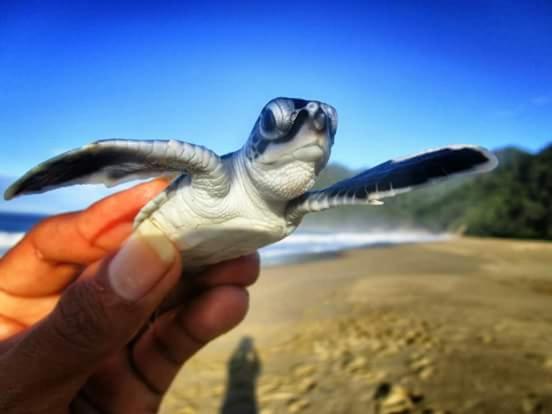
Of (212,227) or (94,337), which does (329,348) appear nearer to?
(212,227)

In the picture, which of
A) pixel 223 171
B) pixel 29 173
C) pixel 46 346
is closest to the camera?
pixel 46 346

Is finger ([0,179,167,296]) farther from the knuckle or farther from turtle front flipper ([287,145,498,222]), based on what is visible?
turtle front flipper ([287,145,498,222])

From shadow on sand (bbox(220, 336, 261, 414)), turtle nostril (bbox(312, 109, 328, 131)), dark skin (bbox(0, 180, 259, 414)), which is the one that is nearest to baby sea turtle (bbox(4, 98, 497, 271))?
turtle nostril (bbox(312, 109, 328, 131))

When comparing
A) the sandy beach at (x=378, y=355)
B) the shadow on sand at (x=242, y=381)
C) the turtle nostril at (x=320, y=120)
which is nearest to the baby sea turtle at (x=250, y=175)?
the turtle nostril at (x=320, y=120)

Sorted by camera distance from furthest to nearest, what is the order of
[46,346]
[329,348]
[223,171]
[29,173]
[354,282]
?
1. [354,282]
2. [329,348]
3. [223,171]
4. [29,173]
5. [46,346]

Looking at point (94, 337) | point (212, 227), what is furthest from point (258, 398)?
point (94, 337)

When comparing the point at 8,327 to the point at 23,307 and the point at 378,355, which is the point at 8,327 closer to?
the point at 23,307
